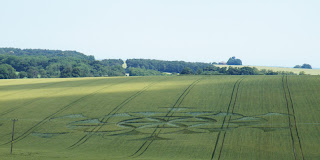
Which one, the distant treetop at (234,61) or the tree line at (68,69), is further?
the distant treetop at (234,61)

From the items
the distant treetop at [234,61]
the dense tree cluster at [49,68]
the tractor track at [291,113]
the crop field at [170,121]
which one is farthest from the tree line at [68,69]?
the crop field at [170,121]

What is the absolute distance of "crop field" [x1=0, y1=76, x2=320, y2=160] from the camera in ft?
88.3

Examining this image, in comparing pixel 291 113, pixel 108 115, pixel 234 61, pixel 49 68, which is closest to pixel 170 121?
pixel 108 115

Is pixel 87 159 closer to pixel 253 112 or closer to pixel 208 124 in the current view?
pixel 208 124

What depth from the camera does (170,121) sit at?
34.1 m

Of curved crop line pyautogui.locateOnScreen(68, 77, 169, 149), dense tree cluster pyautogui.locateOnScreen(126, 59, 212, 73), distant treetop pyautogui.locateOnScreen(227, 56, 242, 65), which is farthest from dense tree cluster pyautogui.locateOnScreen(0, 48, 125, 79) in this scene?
distant treetop pyautogui.locateOnScreen(227, 56, 242, 65)

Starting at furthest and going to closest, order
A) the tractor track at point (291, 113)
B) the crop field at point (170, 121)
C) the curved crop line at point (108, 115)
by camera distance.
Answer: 1. the curved crop line at point (108, 115)
2. the crop field at point (170, 121)
3. the tractor track at point (291, 113)

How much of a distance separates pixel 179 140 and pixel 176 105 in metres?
9.76

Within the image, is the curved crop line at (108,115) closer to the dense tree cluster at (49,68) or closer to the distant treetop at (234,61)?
the dense tree cluster at (49,68)

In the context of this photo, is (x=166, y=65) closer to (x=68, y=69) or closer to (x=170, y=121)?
(x=68, y=69)

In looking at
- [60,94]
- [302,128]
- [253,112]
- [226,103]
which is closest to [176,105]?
[226,103]

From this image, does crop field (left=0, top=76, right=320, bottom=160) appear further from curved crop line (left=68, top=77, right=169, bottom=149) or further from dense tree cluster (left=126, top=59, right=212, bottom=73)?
dense tree cluster (left=126, top=59, right=212, bottom=73)

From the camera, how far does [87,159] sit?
23.1 m

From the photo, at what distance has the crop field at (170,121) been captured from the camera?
1060 inches
